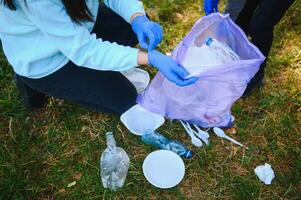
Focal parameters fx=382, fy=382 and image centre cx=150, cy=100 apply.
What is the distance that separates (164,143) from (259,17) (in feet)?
2.32

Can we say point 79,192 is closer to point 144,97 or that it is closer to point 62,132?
point 62,132

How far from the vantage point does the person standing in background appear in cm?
159

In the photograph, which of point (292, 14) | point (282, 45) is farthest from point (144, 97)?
point (292, 14)

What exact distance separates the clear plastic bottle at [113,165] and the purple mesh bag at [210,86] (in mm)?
266

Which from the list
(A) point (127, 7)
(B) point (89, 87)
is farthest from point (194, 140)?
(A) point (127, 7)

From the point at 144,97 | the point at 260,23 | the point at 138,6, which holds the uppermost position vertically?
the point at 260,23

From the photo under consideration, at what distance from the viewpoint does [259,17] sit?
1.66m

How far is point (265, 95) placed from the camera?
6.50 feet

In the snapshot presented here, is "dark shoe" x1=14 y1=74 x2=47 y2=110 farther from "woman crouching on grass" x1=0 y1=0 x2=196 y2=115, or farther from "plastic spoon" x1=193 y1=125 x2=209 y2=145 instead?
"plastic spoon" x1=193 y1=125 x2=209 y2=145

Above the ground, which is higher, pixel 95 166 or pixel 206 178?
pixel 206 178

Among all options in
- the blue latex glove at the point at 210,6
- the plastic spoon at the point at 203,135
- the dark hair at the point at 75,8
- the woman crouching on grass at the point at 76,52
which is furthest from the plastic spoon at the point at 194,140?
the dark hair at the point at 75,8

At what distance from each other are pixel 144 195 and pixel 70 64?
662mm

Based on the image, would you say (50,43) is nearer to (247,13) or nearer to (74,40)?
(74,40)

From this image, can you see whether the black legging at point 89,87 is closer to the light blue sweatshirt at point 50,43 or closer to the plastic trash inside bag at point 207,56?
the light blue sweatshirt at point 50,43
